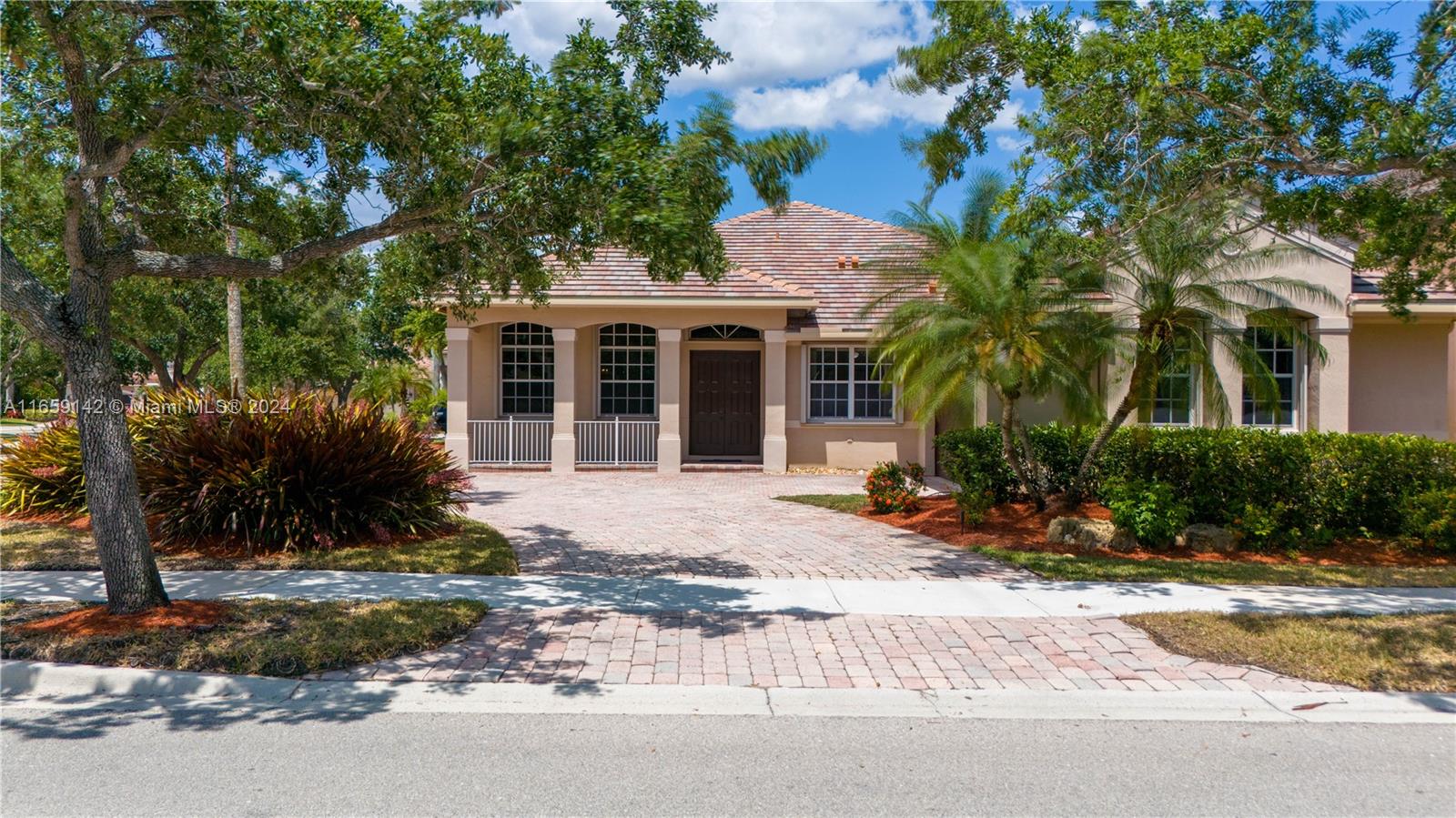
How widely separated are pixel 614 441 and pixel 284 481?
929cm

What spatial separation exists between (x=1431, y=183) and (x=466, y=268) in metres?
10.2

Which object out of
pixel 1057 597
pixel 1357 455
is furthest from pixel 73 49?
pixel 1357 455

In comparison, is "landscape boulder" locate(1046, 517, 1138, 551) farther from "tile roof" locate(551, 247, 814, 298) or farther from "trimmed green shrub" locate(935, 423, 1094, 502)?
"tile roof" locate(551, 247, 814, 298)

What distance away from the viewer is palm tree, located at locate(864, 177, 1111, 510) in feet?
37.3

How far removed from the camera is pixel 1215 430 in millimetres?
12180

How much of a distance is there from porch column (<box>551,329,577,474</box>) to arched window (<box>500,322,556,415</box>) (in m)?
1.42

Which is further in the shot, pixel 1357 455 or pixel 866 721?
pixel 1357 455

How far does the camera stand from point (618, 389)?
2053 cm

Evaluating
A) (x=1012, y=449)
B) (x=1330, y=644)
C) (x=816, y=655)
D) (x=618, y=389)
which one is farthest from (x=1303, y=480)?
(x=618, y=389)

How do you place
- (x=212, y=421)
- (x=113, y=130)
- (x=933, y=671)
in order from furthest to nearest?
(x=212, y=421) < (x=113, y=130) < (x=933, y=671)

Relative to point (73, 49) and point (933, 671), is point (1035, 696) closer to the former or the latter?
point (933, 671)

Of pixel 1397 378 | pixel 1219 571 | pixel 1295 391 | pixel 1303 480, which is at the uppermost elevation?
pixel 1397 378

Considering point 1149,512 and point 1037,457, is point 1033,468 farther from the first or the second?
point 1149,512

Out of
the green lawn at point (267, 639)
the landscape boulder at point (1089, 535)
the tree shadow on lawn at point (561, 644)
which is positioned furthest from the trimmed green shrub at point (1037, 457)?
the green lawn at point (267, 639)
